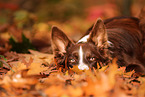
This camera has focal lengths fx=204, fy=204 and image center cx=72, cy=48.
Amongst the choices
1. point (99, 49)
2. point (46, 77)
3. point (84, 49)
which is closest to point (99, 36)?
point (99, 49)

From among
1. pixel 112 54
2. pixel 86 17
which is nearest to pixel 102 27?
pixel 112 54

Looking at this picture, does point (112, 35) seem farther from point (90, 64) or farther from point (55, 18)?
point (55, 18)

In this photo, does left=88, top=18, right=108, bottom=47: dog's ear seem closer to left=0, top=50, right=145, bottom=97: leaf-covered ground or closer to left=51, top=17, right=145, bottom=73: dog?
left=51, top=17, right=145, bottom=73: dog

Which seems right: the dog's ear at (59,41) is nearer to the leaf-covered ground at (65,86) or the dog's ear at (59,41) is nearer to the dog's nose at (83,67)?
the dog's nose at (83,67)

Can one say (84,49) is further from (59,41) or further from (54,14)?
Answer: (54,14)

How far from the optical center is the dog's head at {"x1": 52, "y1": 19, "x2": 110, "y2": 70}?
304cm

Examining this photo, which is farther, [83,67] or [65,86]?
[83,67]

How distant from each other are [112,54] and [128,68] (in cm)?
41

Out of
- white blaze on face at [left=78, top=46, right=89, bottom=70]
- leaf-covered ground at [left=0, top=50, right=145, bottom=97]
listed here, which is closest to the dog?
white blaze on face at [left=78, top=46, right=89, bottom=70]

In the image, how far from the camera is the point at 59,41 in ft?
11.2

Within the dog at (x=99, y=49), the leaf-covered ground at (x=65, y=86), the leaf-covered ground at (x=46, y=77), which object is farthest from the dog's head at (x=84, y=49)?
the leaf-covered ground at (x=65, y=86)

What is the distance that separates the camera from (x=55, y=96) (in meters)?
1.82

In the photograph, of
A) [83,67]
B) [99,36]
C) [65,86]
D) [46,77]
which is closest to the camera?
[65,86]

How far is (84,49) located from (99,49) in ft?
0.96
